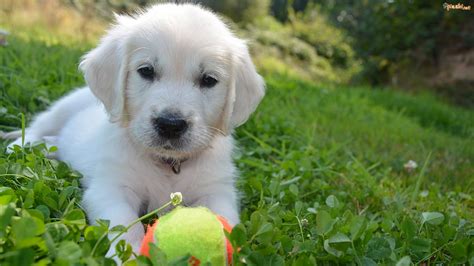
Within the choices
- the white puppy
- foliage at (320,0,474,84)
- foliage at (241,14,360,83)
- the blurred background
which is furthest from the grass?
foliage at (241,14,360,83)

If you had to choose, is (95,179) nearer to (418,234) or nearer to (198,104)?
(198,104)

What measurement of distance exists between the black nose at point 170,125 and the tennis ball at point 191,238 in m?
0.63

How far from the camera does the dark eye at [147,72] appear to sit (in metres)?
2.63

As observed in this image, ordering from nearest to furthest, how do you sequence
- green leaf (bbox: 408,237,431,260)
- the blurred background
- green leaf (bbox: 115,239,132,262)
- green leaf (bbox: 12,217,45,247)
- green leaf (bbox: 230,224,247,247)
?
green leaf (bbox: 12,217,45,247) < green leaf (bbox: 115,239,132,262) < green leaf (bbox: 230,224,247,247) < green leaf (bbox: 408,237,431,260) < the blurred background

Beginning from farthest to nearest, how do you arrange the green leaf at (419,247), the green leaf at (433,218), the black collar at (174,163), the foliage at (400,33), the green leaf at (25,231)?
1. the foliage at (400,33)
2. the black collar at (174,163)
3. the green leaf at (433,218)
4. the green leaf at (419,247)
5. the green leaf at (25,231)

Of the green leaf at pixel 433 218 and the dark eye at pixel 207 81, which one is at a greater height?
the dark eye at pixel 207 81

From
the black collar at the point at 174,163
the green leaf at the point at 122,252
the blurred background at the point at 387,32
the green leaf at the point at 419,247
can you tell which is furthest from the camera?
the blurred background at the point at 387,32

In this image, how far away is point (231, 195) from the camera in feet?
9.16

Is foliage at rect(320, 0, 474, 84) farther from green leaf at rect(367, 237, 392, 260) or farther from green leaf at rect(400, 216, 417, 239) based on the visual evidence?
green leaf at rect(367, 237, 392, 260)

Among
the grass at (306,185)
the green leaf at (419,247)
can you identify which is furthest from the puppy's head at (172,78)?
the green leaf at (419,247)

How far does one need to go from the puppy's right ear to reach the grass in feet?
1.37

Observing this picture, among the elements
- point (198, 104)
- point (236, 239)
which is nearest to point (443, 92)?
point (198, 104)

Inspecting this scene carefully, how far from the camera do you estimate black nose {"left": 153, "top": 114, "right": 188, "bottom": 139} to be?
243 centimetres

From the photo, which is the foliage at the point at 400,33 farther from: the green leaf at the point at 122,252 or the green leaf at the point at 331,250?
the green leaf at the point at 122,252
